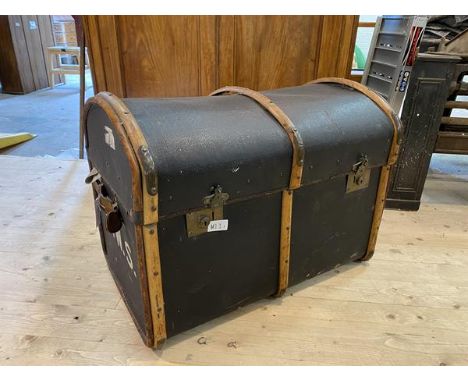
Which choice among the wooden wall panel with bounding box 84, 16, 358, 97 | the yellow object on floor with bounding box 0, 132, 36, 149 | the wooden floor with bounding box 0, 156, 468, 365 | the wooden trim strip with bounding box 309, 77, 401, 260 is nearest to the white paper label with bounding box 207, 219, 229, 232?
the wooden floor with bounding box 0, 156, 468, 365

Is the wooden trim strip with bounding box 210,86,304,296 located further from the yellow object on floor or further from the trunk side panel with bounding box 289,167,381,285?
the yellow object on floor

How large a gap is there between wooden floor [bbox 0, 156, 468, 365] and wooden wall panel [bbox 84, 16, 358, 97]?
877mm

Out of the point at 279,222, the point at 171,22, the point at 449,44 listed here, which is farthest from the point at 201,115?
the point at 449,44

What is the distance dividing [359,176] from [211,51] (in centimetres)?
113

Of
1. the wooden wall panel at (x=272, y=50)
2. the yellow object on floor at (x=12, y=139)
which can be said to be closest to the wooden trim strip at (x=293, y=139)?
the wooden wall panel at (x=272, y=50)

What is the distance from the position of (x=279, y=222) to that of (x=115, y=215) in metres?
0.53

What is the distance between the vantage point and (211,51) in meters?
1.96

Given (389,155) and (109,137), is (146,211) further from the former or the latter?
(389,155)

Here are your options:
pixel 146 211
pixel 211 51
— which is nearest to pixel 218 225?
pixel 146 211

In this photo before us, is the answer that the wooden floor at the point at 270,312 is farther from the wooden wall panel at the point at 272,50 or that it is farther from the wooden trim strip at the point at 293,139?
the wooden wall panel at the point at 272,50

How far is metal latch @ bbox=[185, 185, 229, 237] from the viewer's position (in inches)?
38.8

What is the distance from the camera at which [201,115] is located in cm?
106

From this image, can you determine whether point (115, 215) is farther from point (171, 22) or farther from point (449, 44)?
point (449, 44)

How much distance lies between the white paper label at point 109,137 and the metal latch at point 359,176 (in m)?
0.81
